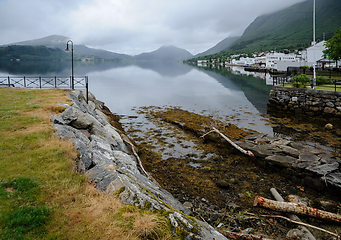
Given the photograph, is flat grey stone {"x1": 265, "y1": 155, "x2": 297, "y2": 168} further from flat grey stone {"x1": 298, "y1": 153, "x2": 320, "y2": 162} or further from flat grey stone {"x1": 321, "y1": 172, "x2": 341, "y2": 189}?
flat grey stone {"x1": 321, "y1": 172, "x2": 341, "y2": 189}

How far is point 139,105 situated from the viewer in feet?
109

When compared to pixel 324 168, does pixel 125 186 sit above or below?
above

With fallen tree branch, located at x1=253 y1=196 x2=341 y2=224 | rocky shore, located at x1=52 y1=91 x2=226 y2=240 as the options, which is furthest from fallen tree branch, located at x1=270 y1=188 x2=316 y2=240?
rocky shore, located at x1=52 y1=91 x2=226 y2=240

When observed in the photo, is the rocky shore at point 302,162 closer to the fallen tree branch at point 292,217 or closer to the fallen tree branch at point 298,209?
the fallen tree branch at point 292,217

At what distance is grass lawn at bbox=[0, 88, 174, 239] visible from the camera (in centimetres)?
452

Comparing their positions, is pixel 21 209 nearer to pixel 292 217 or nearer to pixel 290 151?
pixel 292 217

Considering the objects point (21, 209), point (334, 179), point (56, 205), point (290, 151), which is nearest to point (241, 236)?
point (56, 205)

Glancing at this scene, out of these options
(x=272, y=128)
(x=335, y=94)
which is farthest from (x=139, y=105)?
(x=335, y=94)

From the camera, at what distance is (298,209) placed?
820cm

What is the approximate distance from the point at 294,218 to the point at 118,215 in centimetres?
658

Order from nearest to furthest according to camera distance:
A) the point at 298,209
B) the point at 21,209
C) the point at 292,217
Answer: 1. the point at 21,209
2. the point at 292,217
3. the point at 298,209

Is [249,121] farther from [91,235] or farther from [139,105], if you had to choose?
[91,235]

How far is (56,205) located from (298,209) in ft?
26.9

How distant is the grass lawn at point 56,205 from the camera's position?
4516 millimetres
